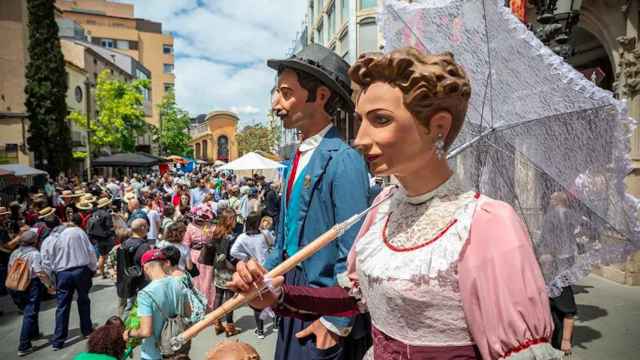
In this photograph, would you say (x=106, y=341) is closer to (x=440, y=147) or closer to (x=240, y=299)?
(x=240, y=299)

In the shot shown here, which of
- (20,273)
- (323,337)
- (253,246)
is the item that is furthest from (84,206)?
(323,337)

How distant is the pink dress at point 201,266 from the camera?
6.88m

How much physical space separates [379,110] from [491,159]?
559 mm

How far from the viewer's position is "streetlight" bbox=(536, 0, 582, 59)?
4121 millimetres

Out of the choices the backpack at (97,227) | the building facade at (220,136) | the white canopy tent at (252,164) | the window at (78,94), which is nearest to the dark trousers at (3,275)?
the backpack at (97,227)

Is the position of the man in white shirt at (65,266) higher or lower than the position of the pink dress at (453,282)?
lower

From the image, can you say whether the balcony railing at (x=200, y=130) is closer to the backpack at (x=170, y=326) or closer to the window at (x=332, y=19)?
the window at (x=332, y=19)

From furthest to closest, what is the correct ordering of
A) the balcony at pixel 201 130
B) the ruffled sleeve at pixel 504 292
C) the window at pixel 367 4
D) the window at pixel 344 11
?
the balcony at pixel 201 130
the window at pixel 344 11
the window at pixel 367 4
the ruffled sleeve at pixel 504 292

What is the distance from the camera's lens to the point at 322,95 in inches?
104

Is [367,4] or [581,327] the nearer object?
[581,327]

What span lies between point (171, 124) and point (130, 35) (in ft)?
95.5

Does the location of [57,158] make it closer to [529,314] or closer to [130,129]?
[130,129]

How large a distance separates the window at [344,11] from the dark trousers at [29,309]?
23039 mm

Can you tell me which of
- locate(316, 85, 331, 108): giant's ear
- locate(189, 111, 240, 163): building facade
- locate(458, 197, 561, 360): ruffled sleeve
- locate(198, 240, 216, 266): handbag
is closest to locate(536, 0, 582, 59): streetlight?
locate(316, 85, 331, 108): giant's ear
